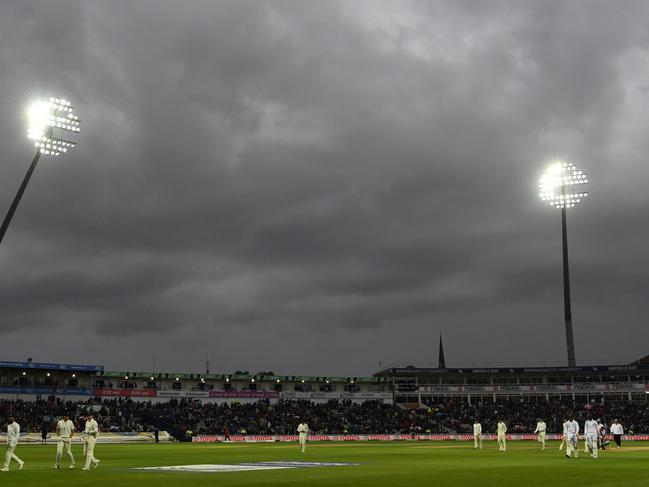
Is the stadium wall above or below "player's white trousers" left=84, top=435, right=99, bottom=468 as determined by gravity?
below

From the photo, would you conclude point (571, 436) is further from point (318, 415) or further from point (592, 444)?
point (318, 415)

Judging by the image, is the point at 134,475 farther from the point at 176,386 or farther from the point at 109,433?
the point at 176,386

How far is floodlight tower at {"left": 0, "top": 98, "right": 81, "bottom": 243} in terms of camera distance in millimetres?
56781

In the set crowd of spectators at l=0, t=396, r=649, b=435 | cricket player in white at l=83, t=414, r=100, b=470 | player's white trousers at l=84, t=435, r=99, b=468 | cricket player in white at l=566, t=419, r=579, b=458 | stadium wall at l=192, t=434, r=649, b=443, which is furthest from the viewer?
crowd of spectators at l=0, t=396, r=649, b=435

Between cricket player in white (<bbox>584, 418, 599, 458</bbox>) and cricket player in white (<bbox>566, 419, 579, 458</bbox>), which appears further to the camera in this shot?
cricket player in white (<bbox>584, 418, 599, 458</bbox>)

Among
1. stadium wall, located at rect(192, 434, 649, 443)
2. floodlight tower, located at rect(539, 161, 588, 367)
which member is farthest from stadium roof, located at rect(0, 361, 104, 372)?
floodlight tower, located at rect(539, 161, 588, 367)

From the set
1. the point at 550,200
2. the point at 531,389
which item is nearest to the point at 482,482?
the point at 550,200

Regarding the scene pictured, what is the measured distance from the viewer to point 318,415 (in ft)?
343

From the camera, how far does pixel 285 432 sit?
9056 centimetres

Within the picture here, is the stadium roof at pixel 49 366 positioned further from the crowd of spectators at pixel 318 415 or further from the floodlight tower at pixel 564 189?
the floodlight tower at pixel 564 189

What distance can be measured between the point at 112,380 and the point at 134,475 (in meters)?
93.4

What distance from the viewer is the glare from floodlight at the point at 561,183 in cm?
8681

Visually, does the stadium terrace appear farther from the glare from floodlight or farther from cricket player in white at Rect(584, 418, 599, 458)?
cricket player in white at Rect(584, 418, 599, 458)

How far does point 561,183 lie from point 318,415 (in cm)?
4894
